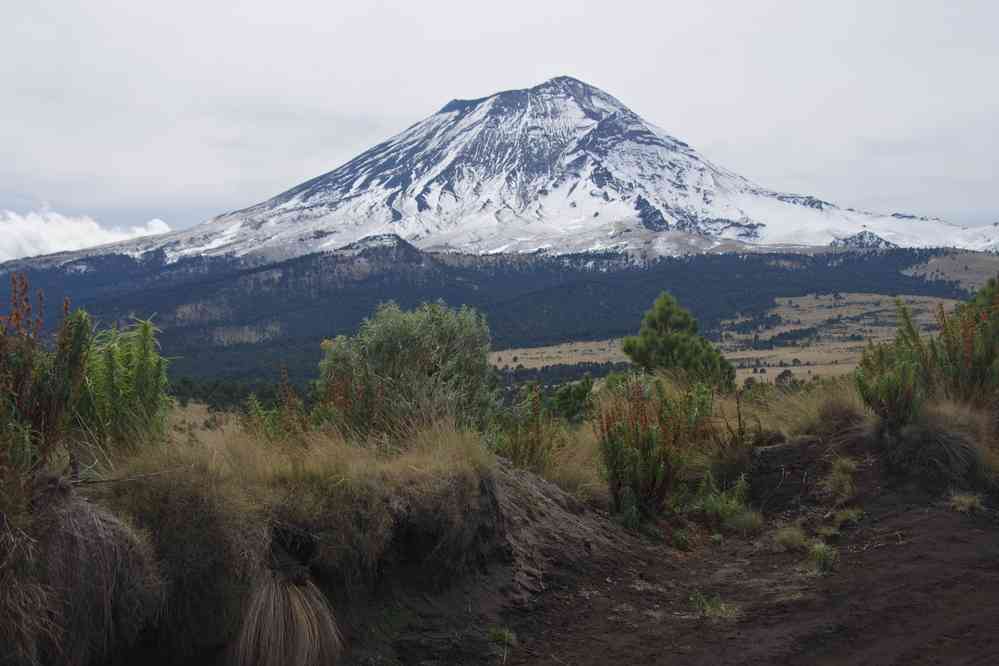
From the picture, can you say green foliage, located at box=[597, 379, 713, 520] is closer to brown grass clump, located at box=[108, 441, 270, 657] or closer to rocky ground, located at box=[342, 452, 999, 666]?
rocky ground, located at box=[342, 452, 999, 666]

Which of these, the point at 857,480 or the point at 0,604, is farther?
the point at 857,480

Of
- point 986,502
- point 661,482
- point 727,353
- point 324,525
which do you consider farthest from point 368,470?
point 727,353

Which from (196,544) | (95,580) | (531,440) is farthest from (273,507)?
(531,440)

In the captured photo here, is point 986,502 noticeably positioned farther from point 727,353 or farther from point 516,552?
point 727,353

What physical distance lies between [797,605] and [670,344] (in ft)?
43.0

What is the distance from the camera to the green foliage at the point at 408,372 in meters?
6.91

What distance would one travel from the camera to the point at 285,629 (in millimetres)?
4395

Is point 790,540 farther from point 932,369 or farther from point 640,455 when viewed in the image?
point 932,369

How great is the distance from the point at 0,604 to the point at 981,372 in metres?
9.22

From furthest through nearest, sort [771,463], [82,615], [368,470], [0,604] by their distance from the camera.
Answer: [771,463]
[368,470]
[82,615]
[0,604]

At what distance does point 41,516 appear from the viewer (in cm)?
388

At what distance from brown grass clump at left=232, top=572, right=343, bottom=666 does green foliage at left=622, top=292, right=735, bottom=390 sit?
12571 mm

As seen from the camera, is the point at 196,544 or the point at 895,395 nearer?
the point at 196,544

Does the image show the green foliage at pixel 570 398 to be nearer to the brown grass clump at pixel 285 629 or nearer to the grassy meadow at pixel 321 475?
the grassy meadow at pixel 321 475
